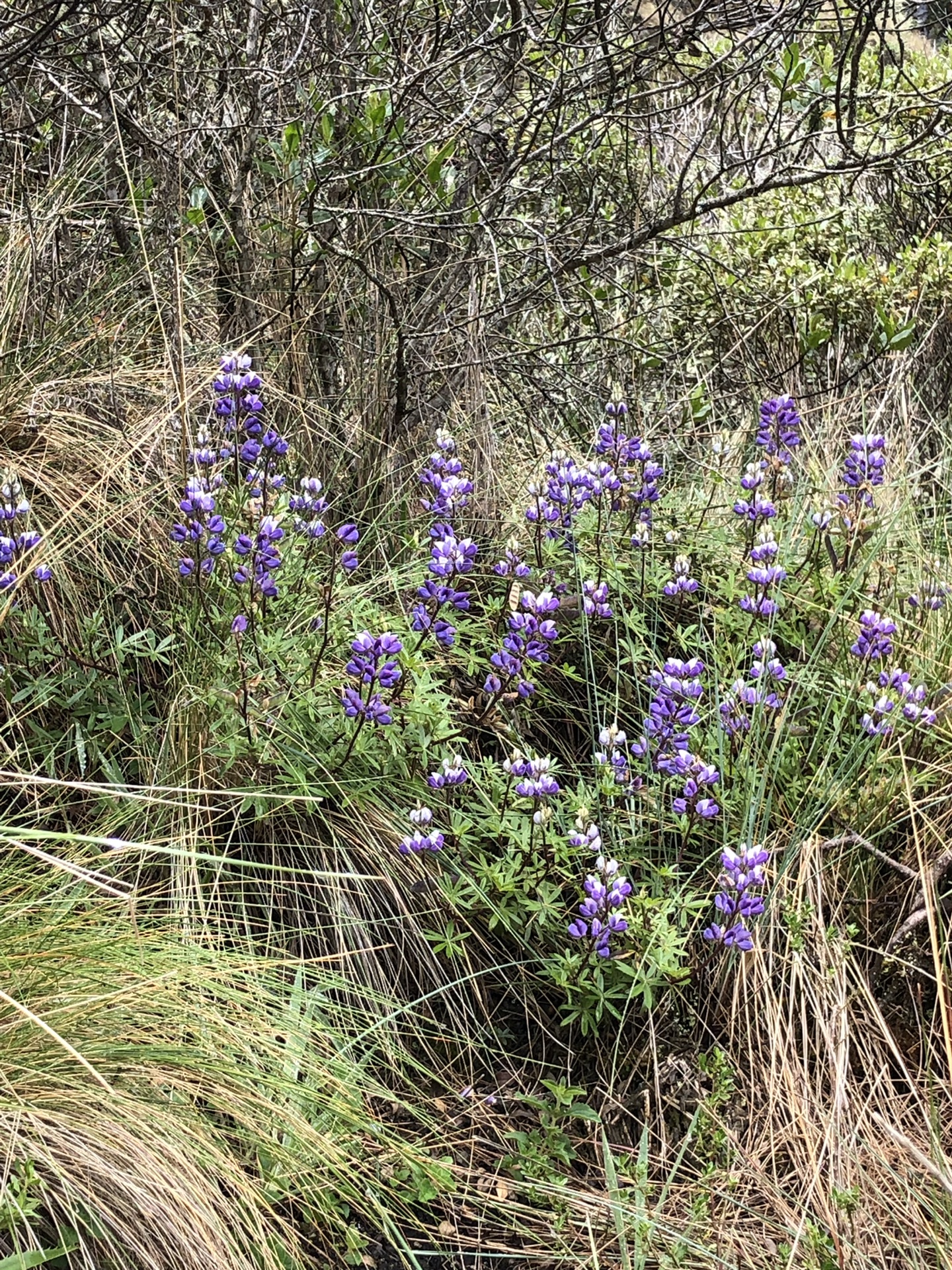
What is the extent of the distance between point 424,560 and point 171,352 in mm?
762

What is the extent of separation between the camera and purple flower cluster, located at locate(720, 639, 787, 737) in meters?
2.34

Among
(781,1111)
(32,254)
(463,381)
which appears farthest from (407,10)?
(781,1111)

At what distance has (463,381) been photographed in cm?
352

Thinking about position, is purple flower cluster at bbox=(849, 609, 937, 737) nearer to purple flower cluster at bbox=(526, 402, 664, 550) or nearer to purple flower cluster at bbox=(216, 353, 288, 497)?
purple flower cluster at bbox=(526, 402, 664, 550)

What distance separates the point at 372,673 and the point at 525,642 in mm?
365

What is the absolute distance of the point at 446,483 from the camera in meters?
2.54

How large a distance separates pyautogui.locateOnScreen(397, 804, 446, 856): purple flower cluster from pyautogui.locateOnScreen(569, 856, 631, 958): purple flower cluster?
10.7 inches

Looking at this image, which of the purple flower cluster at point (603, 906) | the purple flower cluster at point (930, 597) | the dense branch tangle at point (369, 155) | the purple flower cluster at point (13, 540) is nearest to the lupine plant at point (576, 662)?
the purple flower cluster at point (603, 906)

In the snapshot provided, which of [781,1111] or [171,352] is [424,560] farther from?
[781,1111]

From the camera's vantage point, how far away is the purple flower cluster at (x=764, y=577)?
2.49m

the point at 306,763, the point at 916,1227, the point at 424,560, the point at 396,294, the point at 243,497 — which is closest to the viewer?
the point at 916,1227

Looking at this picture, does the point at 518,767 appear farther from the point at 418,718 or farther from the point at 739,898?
the point at 739,898

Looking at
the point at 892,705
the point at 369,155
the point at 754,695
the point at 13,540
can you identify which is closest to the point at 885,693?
the point at 892,705

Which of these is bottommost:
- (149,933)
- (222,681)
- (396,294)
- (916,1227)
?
(916,1227)
